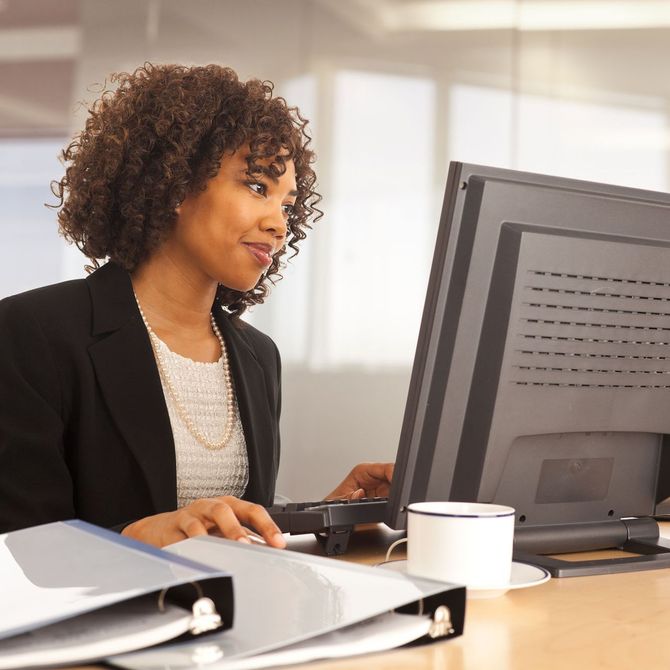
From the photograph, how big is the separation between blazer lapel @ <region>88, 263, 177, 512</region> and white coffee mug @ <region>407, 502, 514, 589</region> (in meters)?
0.73

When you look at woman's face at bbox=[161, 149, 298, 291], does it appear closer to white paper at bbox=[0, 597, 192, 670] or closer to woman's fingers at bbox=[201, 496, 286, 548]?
woman's fingers at bbox=[201, 496, 286, 548]

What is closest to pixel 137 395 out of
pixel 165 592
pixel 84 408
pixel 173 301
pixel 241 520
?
pixel 84 408

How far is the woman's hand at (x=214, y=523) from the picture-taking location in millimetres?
982

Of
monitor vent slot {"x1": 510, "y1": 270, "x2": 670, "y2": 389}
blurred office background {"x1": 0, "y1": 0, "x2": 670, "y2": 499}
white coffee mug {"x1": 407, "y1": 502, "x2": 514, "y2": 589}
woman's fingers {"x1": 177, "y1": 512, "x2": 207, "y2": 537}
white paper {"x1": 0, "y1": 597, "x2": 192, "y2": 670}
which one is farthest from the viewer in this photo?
blurred office background {"x1": 0, "y1": 0, "x2": 670, "y2": 499}

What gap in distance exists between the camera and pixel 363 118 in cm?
377

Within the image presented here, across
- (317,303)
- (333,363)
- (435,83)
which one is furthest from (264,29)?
(333,363)

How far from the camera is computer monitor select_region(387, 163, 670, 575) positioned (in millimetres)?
1086

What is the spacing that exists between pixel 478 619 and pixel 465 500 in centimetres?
29

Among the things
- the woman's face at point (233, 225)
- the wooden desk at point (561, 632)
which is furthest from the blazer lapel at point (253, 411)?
the wooden desk at point (561, 632)

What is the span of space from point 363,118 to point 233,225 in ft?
6.83

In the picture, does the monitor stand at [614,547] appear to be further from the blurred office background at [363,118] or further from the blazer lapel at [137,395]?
the blurred office background at [363,118]

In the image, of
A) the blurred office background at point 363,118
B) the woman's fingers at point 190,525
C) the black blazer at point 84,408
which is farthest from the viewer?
the blurred office background at point 363,118

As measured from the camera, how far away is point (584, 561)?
1111mm

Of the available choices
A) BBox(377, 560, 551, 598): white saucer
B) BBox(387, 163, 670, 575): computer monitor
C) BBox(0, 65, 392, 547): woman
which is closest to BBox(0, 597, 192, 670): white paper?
BBox(377, 560, 551, 598): white saucer
